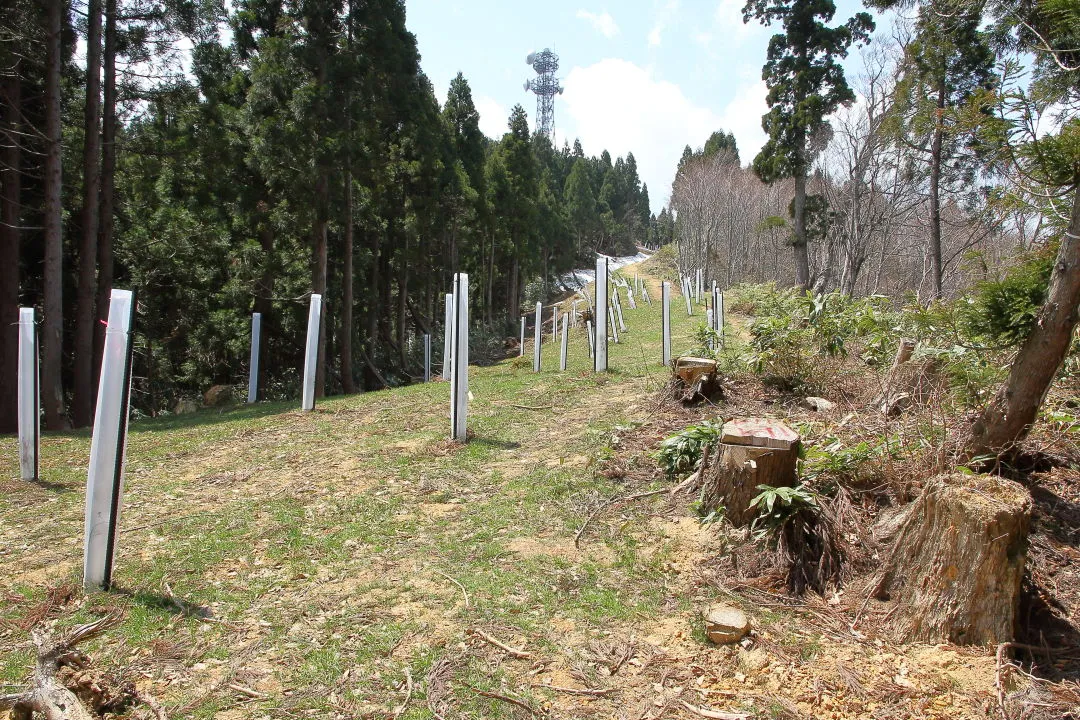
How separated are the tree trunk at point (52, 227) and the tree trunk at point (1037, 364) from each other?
13476 mm

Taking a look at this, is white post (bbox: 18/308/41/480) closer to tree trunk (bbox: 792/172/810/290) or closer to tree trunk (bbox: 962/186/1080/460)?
tree trunk (bbox: 962/186/1080/460)

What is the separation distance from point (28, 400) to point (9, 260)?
7.27 m

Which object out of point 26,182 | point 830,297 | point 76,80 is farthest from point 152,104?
point 830,297

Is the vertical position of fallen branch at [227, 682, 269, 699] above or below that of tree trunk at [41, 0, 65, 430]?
below

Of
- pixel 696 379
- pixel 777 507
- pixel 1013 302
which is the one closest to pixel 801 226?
pixel 696 379

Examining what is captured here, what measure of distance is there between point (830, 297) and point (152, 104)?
13.3m

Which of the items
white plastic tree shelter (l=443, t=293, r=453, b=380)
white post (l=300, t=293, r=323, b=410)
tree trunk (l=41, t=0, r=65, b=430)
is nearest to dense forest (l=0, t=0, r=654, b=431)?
tree trunk (l=41, t=0, r=65, b=430)

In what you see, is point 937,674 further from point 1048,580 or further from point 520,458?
point 520,458

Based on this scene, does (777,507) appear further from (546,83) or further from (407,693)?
(546,83)

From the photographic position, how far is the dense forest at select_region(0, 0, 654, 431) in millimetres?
11742

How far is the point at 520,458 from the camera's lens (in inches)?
249

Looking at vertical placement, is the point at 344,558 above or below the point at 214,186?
below

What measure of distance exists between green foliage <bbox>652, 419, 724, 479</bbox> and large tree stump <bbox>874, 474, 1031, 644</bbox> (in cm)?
196

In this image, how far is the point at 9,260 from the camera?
452 inches
